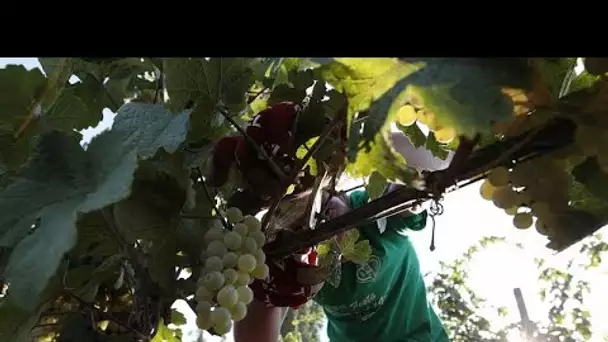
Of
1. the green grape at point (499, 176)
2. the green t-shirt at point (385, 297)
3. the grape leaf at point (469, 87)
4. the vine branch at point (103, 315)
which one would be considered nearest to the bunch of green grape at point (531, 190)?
the green grape at point (499, 176)

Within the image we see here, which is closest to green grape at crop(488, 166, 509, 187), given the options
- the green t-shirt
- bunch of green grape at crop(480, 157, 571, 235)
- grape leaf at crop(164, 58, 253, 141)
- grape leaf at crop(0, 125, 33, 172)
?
bunch of green grape at crop(480, 157, 571, 235)

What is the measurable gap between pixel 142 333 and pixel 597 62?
35cm

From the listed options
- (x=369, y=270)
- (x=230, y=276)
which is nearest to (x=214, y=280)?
(x=230, y=276)

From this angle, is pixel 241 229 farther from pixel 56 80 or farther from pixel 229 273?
pixel 56 80

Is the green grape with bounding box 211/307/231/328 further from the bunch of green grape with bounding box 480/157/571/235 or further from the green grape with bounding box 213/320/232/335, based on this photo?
the bunch of green grape with bounding box 480/157/571/235

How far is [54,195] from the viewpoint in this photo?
424 mm

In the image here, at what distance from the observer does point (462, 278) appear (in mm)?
2744

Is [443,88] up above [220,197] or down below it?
below

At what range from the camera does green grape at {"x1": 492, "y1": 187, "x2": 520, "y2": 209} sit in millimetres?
461

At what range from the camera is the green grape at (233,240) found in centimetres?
51

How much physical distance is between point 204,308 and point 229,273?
0.03m

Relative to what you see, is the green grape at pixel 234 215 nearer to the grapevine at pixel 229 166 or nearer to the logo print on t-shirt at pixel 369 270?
the grapevine at pixel 229 166
